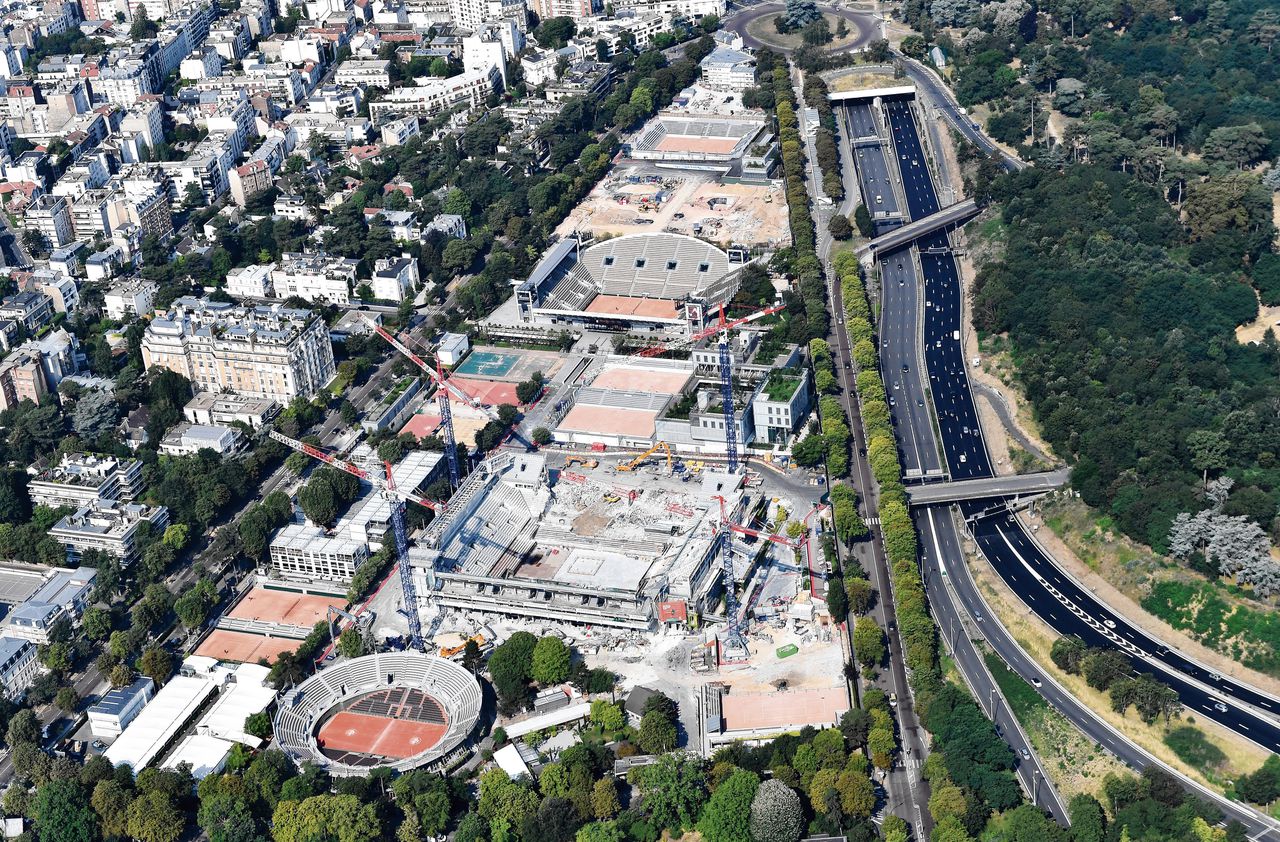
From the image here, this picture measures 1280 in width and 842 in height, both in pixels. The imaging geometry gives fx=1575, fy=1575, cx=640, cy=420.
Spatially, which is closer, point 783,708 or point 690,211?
point 783,708

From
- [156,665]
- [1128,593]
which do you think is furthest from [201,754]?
[1128,593]

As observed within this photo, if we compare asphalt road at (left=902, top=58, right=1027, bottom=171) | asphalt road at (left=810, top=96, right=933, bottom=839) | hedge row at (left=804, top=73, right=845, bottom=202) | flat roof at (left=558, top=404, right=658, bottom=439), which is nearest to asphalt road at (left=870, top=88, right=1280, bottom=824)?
asphalt road at (left=810, top=96, right=933, bottom=839)

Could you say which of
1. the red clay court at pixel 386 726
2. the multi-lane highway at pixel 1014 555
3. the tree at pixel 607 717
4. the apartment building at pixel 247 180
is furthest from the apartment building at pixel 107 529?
the apartment building at pixel 247 180

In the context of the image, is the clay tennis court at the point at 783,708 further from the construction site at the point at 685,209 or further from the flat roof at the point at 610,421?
the construction site at the point at 685,209

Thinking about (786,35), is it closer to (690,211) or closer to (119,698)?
(690,211)

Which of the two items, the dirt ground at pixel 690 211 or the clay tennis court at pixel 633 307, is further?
the dirt ground at pixel 690 211

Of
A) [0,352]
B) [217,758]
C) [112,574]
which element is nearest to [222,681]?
[217,758]

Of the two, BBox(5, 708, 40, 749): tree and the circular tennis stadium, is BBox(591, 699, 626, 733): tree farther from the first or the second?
BBox(5, 708, 40, 749): tree

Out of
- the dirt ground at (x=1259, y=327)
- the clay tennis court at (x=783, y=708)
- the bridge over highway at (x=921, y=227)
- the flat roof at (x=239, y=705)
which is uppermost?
the dirt ground at (x=1259, y=327)
